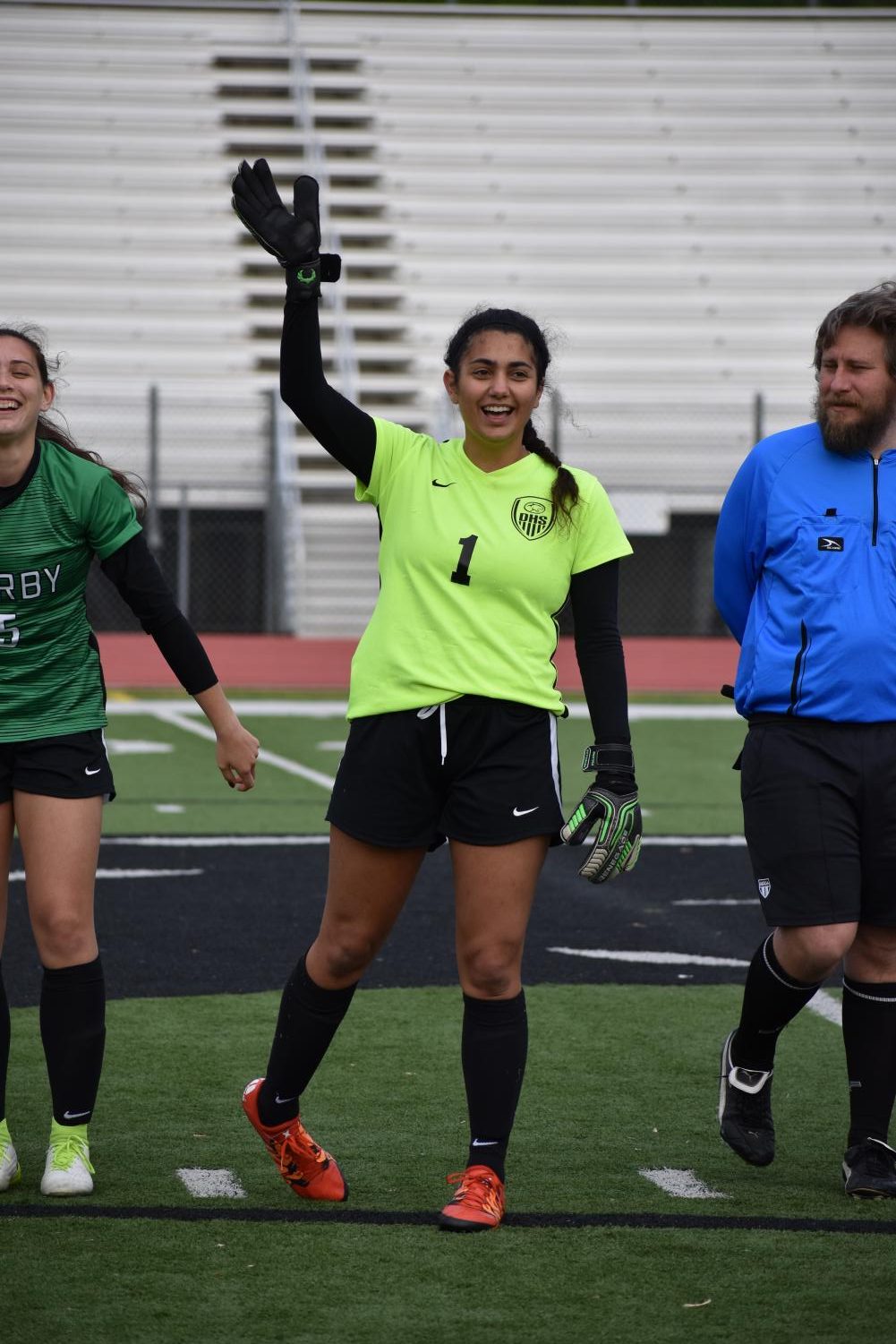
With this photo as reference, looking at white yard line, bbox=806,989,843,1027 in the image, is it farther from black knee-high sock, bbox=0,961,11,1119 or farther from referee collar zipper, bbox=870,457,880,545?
black knee-high sock, bbox=0,961,11,1119

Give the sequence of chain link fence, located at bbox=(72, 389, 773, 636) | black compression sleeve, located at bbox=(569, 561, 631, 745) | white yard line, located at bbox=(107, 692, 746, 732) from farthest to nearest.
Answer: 1. chain link fence, located at bbox=(72, 389, 773, 636)
2. white yard line, located at bbox=(107, 692, 746, 732)
3. black compression sleeve, located at bbox=(569, 561, 631, 745)

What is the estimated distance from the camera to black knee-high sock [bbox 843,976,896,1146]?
13.6 ft

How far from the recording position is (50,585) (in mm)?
3938

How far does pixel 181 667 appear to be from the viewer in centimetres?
404

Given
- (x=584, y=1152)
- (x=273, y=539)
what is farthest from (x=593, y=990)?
(x=273, y=539)

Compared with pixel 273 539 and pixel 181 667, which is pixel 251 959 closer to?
pixel 181 667

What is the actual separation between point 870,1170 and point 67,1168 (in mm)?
1650

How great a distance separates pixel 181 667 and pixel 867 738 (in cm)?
140

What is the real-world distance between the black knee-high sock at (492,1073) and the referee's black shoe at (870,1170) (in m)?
0.77

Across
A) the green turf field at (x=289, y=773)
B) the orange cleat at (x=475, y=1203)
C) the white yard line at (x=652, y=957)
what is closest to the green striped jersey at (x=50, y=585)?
the orange cleat at (x=475, y=1203)

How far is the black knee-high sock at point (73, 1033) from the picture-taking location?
401cm

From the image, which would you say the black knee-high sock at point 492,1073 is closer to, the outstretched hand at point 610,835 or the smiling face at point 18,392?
the outstretched hand at point 610,835

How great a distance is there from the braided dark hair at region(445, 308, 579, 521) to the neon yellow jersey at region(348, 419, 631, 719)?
0.08ft

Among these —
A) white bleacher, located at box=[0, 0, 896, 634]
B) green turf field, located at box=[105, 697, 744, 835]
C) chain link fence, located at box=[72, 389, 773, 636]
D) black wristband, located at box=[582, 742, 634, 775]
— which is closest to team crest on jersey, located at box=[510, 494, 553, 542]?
black wristband, located at box=[582, 742, 634, 775]
